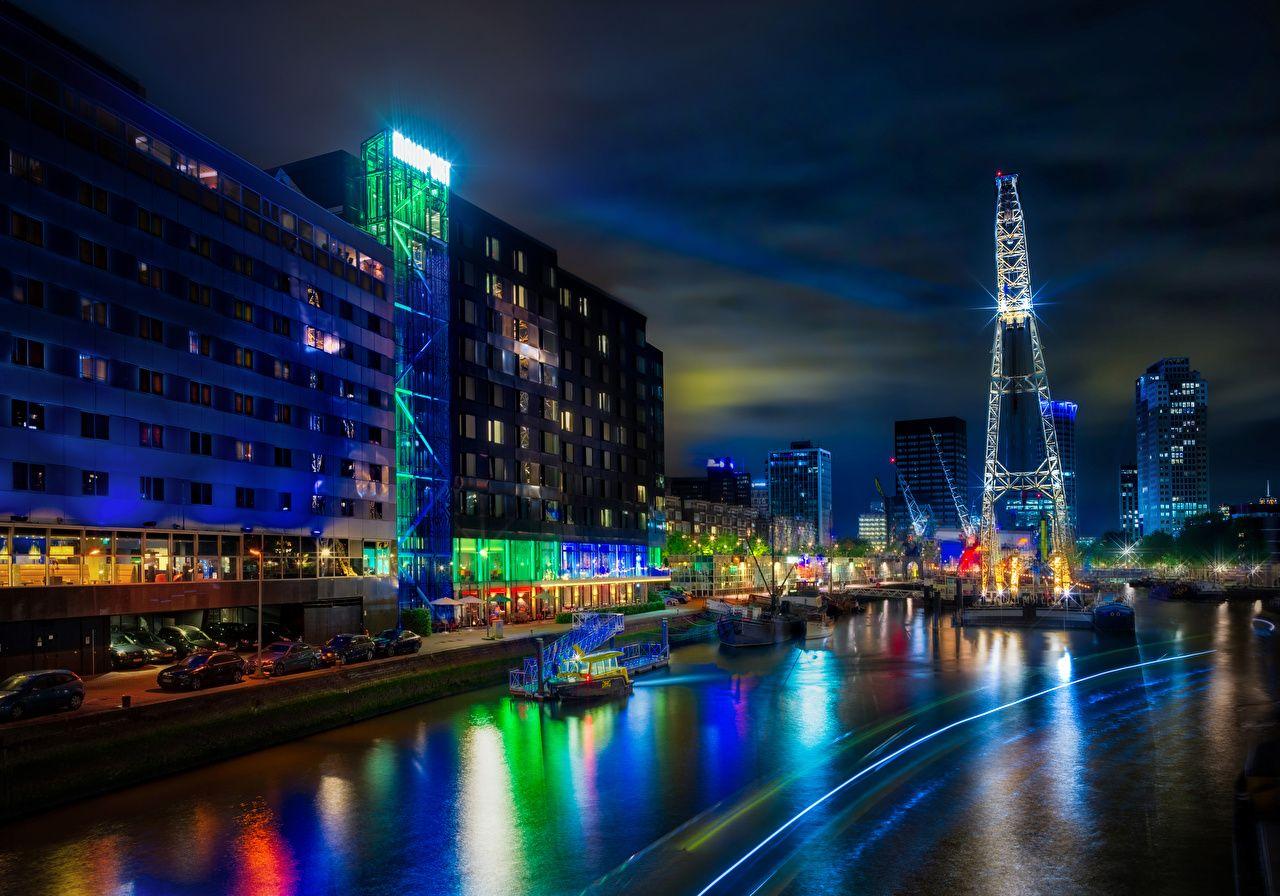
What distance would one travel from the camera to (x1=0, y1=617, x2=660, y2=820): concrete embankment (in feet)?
106

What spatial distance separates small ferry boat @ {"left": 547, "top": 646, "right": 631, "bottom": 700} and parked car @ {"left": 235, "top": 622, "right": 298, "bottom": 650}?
57.8 feet

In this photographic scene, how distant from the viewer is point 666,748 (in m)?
43.3

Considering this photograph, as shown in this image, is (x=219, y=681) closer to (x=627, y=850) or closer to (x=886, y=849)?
(x=627, y=850)

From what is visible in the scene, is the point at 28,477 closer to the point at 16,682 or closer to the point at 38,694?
the point at 16,682

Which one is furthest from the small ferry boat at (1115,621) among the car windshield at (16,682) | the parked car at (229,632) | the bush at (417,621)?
the car windshield at (16,682)

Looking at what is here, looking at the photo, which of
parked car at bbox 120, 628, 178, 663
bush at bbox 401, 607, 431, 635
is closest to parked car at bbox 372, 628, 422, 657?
bush at bbox 401, 607, 431, 635

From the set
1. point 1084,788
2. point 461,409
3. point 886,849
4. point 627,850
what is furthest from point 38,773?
point 461,409

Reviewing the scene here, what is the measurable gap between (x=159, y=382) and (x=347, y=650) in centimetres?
1830

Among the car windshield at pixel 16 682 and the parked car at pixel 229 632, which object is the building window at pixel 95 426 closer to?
the parked car at pixel 229 632

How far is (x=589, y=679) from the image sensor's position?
5734 centimetres

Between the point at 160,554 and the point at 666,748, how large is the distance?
1180 inches

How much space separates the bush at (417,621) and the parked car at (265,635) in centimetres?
1110

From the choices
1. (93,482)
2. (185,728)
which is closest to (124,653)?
(93,482)

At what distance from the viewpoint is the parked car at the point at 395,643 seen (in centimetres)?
5772
